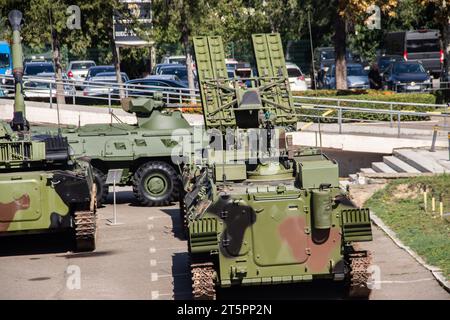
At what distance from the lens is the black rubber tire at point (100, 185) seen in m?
22.9

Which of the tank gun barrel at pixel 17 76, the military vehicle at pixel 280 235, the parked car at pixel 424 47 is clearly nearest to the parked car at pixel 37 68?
the parked car at pixel 424 47

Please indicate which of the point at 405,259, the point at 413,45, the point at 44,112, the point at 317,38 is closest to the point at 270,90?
the point at 405,259

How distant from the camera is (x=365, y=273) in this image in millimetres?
13867

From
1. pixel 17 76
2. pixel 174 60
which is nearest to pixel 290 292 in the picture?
pixel 17 76

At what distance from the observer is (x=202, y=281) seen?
1373 centimetres

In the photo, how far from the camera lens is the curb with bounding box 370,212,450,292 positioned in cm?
1464

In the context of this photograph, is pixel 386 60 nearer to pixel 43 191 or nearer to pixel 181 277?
pixel 43 191

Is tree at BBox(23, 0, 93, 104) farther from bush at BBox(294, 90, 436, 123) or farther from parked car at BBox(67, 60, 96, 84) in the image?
parked car at BBox(67, 60, 96, 84)

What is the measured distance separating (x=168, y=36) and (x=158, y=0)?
8877mm

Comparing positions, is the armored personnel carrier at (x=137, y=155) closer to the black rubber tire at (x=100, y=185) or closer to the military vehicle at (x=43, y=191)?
the black rubber tire at (x=100, y=185)

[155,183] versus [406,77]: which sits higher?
[406,77]

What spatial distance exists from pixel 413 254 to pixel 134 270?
438 cm

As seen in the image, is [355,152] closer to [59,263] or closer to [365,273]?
[59,263]

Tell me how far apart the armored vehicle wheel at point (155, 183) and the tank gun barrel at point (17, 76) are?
2853mm
